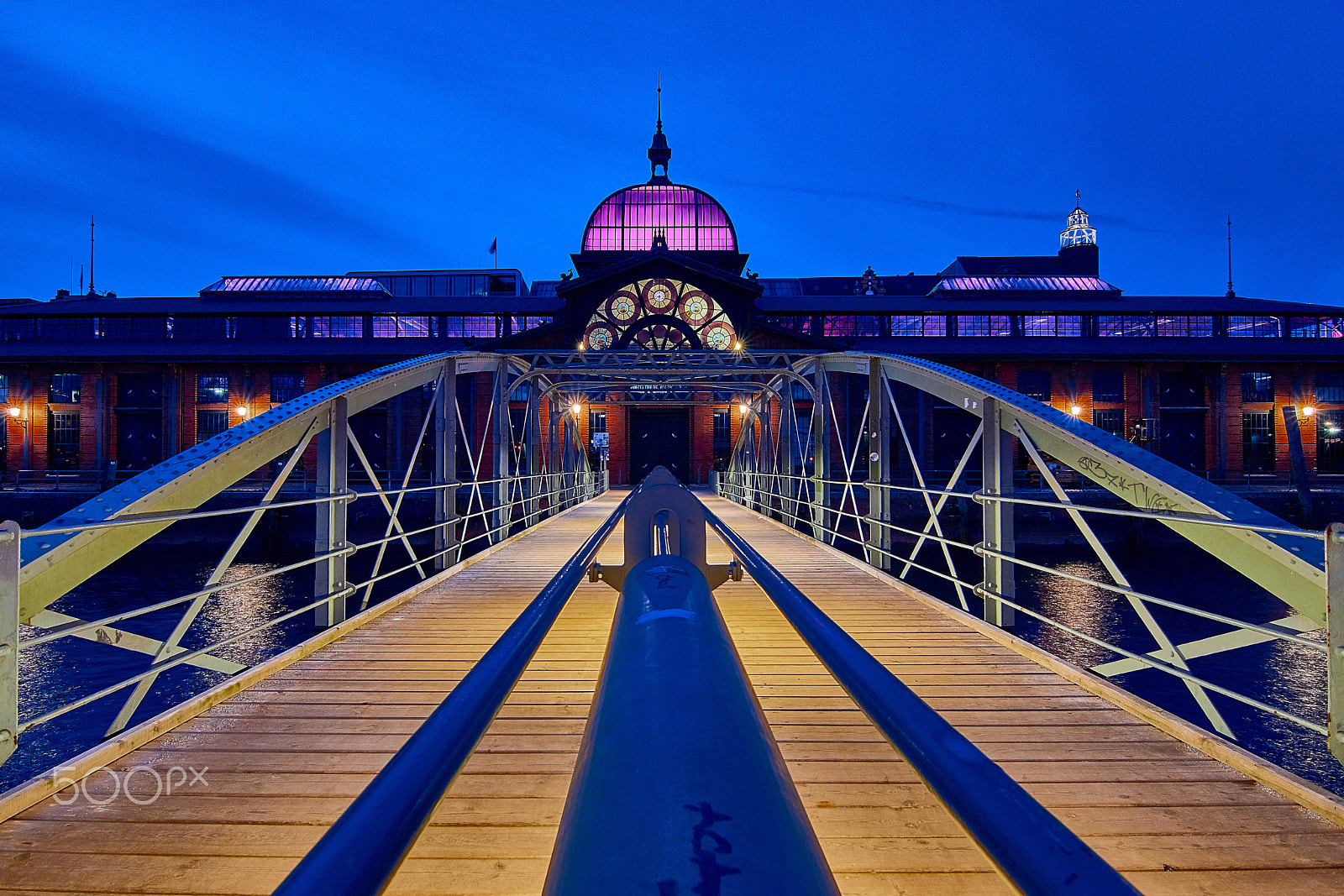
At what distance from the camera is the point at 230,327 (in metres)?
31.6

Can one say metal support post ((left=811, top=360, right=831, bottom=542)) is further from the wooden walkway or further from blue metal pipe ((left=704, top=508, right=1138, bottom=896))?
blue metal pipe ((left=704, top=508, right=1138, bottom=896))

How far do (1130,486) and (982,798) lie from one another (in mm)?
4356

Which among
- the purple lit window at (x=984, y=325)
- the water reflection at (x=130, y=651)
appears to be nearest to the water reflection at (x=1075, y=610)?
the purple lit window at (x=984, y=325)

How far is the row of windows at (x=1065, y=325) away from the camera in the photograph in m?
31.9

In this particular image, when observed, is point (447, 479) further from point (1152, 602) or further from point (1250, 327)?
point (1250, 327)

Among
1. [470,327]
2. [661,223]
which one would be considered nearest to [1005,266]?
[661,223]

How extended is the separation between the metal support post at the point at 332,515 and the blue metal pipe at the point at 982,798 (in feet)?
17.5

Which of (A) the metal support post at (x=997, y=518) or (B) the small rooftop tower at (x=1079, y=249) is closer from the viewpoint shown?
(A) the metal support post at (x=997, y=518)

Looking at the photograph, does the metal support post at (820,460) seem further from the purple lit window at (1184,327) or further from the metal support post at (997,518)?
the purple lit window at (1184,327)

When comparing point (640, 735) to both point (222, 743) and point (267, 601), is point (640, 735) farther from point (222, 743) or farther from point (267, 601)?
point (267, 601)

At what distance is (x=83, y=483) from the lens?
1112 inches

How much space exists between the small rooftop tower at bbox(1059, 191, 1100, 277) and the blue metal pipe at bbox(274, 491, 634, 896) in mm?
58002

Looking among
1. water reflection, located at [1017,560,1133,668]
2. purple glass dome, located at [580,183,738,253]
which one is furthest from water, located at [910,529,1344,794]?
purple glass dome, located at [580,183,738,253]

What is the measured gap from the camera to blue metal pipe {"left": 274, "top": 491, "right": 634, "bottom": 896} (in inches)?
33.4
